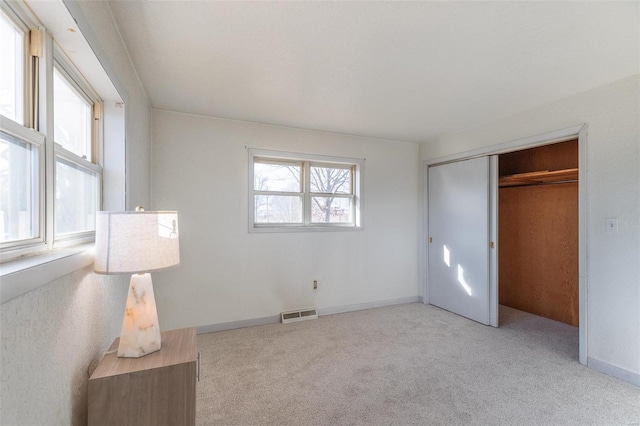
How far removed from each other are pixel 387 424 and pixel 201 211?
2.69 metres

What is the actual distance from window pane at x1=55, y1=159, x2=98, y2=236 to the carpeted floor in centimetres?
144

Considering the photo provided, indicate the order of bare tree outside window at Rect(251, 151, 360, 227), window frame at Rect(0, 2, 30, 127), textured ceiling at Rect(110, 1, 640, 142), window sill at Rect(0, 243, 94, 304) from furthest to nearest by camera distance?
bare tree outside window at Rect(251, 151, 360, 227)
textured ceiling at Rect(110, 1, 640, 142)
window frame at Rect(0, 2, 30, 127)
window sill at Rect(0, 243, 94, 304)

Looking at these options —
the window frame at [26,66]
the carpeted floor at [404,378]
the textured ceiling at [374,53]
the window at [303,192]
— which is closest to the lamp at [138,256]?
the window frame at [26,66]

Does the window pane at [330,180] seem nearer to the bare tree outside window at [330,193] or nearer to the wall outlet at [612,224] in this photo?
the bare tree outside window at [330,193]

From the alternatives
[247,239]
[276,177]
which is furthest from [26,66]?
[276,177]

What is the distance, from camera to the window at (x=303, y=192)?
3.63m

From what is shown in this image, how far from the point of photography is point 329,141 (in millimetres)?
3932

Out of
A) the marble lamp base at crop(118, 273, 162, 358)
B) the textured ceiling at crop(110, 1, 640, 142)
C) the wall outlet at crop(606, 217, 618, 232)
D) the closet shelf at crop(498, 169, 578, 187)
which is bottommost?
the marble lamp base at crop(118, 273, 162, 358)

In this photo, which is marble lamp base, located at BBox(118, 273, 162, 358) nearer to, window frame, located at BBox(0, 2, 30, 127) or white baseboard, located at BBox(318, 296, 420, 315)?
window frame, located at BBox(0, 2, 30, 127)

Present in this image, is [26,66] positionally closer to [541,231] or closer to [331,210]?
[331,210]

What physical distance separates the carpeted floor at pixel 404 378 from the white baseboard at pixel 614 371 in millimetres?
58

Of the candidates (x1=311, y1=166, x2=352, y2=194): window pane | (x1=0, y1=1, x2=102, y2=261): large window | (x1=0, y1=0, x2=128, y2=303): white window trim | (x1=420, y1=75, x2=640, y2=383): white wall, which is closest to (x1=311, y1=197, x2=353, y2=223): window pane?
(x1=311, y1=166, x2=352, y2=194): window pane

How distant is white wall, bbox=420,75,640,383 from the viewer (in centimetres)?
231

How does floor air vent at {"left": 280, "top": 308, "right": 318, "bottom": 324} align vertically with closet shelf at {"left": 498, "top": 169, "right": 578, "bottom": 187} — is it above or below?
below
